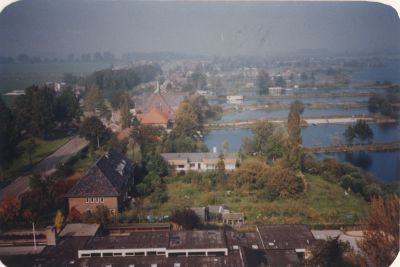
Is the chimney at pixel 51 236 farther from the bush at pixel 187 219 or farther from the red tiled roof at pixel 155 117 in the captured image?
the red tiled roof at pixel 155 117

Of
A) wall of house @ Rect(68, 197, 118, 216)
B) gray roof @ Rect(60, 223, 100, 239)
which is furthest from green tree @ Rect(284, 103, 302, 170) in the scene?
gray roof @ Rect(60, 223, 100, 239)

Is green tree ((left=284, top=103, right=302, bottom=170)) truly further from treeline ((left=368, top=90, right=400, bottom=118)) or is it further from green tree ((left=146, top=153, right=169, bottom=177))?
green tree ((left=146, top=153, right=169, bottom=177))

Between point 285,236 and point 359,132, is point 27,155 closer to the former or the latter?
point 285,236

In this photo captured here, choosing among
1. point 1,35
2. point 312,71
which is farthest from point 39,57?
point 312,71

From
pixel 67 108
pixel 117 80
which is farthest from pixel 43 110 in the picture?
pixel 117 80

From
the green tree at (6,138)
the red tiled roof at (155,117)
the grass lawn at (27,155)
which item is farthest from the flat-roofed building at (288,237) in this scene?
the green tree at (6,138)

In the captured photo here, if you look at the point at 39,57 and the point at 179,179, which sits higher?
the point at 39,57

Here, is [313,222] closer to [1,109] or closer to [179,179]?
[179,179]

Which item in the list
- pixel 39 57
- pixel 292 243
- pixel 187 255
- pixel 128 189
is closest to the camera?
pixel 187 255
